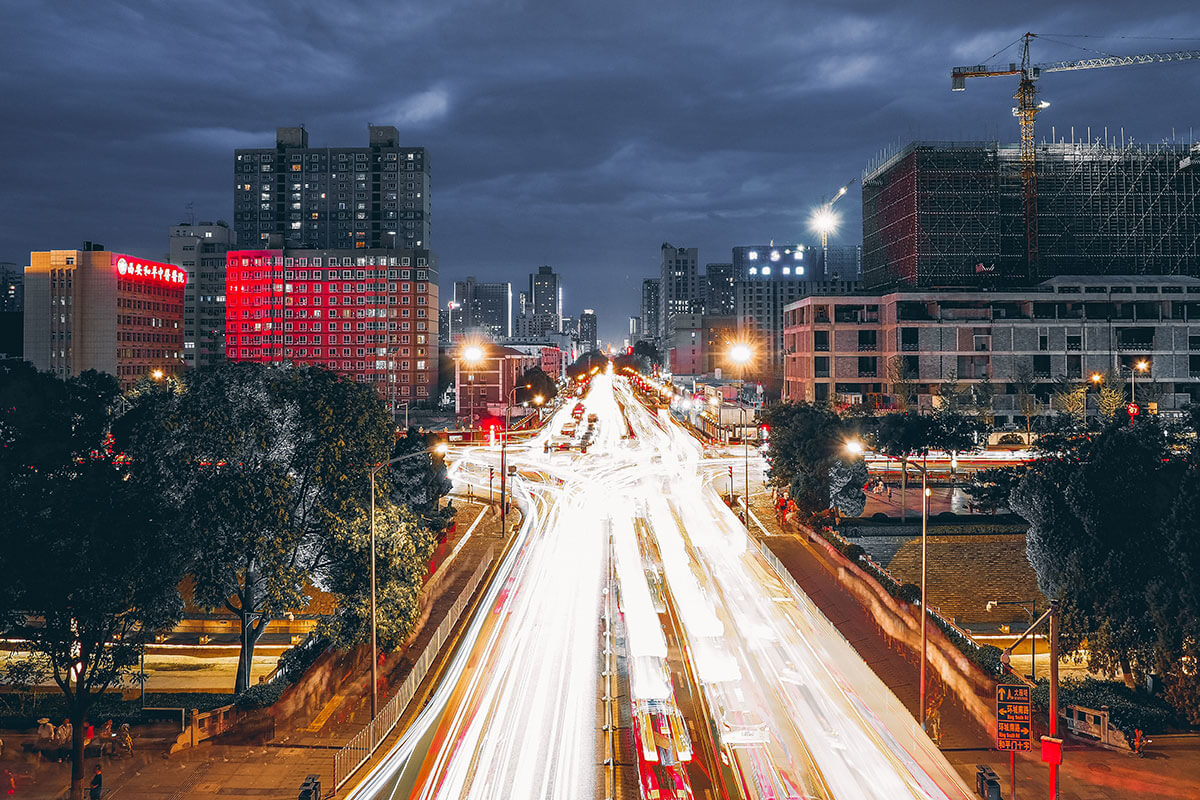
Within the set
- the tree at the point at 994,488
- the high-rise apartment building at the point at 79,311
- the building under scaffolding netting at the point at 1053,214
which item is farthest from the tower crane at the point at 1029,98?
the high-rise apartment building at the point at 79,311

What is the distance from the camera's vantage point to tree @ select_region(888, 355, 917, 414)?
9425 cm

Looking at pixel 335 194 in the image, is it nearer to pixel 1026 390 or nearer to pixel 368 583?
pixel 1026 390

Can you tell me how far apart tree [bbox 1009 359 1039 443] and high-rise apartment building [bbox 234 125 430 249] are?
134063mm

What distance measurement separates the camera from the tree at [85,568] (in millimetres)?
22938

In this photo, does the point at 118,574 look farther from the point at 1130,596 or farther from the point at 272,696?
the point at 1130,596

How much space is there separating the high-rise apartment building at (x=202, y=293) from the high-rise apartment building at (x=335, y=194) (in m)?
8.51

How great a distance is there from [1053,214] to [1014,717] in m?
107

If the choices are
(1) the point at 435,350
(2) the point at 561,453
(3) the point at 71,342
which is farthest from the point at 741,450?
(3) the point at 71,342

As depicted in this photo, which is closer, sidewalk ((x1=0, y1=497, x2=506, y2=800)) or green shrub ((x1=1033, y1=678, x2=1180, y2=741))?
sidewalk ((x1=0, y1=497, x2=506, y2=800))

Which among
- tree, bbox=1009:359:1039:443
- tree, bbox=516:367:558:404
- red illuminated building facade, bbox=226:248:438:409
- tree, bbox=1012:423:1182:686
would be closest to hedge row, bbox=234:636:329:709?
tree, bbox=1012:423:1182:686

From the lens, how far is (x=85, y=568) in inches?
912

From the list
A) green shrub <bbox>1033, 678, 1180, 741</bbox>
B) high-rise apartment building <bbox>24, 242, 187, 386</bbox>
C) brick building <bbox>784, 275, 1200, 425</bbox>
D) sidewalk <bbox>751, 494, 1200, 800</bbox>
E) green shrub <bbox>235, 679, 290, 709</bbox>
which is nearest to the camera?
A: sidewalk <bbox>751, 494, 1200, 800</bbox>

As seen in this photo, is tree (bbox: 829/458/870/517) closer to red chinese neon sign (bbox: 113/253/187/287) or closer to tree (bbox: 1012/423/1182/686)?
tree (bbox: 1012/423/1182/686)

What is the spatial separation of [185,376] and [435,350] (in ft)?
448
